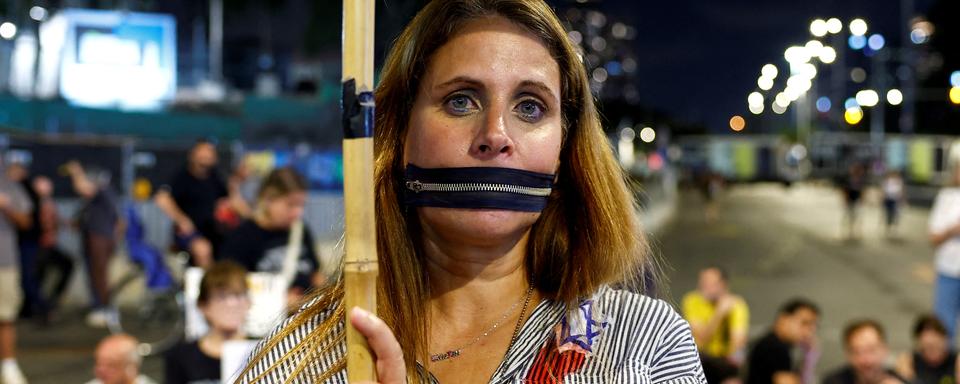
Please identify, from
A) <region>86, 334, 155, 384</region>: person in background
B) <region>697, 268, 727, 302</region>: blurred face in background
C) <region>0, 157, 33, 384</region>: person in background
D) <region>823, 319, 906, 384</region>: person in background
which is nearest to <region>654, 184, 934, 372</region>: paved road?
A: <region>697, 268, 727, 302</region>: blurred face in background

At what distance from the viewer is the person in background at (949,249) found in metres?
7.86

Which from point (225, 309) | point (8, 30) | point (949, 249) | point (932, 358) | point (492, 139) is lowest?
point (932, 358)

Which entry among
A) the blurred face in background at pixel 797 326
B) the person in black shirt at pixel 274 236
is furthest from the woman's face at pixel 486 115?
the blurred face in background at pixel 797 326

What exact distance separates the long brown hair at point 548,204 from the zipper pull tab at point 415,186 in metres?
0.09

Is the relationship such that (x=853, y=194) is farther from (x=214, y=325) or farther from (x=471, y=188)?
(x=471, y=188)

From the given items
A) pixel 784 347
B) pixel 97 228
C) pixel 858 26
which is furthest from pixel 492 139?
pixel 858 26

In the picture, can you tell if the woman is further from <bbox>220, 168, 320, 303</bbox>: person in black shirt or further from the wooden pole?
<bbox>220, 168, 320, 303</bbox>: person in black shirt

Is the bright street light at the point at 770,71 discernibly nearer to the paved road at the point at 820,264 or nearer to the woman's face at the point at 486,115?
the paved road at the point at 820,264

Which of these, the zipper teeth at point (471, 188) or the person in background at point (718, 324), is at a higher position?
the zipper teeth at point (471, 188)

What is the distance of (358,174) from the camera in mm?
1322

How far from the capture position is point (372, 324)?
132 centimetres

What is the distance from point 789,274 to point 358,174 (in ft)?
52.7

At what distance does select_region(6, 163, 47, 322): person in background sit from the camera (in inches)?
429

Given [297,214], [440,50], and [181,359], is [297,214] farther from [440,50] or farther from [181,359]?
[440,50]
